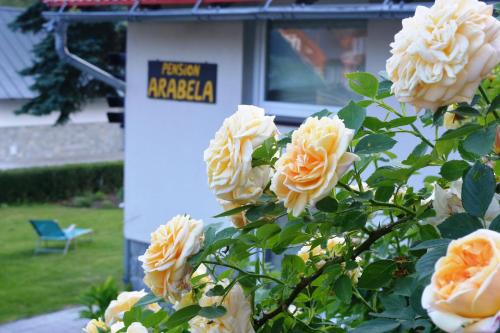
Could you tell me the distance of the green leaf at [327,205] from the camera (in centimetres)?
119

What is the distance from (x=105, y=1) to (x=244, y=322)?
6955mm

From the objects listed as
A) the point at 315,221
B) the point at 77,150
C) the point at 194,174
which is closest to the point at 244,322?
the point at 315,221

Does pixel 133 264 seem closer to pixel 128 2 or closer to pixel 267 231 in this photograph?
pixel 128 2

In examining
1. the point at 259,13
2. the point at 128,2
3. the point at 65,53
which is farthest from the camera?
the point at 65,53

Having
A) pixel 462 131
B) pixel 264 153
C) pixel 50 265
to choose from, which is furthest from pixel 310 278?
pixel 50 265

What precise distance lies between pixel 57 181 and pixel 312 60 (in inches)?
598

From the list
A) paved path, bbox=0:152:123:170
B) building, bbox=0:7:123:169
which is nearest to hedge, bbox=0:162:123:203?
paved path, bbox=0:152:123:170

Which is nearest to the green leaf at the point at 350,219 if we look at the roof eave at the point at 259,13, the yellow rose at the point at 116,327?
the yellow rose at the point at 116,327

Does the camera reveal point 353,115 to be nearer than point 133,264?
Yes

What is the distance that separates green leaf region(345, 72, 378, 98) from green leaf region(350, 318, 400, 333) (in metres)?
0.38

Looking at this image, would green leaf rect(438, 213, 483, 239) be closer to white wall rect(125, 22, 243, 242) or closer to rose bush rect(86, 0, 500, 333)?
rose bush rect(86, 0, 500, 333)

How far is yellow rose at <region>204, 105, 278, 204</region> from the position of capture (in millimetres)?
1205

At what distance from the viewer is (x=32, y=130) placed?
2589cm

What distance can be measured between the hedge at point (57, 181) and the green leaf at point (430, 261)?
2013cm
